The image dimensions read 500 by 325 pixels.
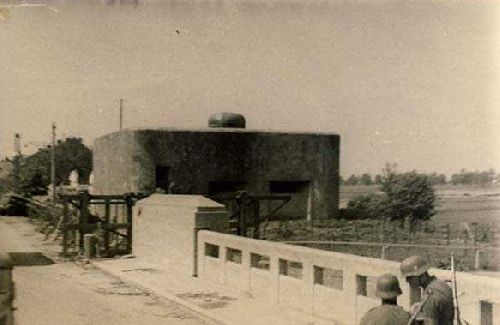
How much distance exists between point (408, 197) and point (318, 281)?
1028 inches

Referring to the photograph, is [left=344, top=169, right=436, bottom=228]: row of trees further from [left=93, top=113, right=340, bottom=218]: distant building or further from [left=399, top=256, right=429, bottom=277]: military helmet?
[left=399, top=256, right=429, bottom=277]: military helmet

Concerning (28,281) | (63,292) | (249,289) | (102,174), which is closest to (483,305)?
(249,289)

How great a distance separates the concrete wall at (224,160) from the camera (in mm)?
29828

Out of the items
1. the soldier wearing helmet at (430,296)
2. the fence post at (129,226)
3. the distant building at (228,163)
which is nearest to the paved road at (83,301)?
the fence post at (129,226)

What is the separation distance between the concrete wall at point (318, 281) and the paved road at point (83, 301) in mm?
1411

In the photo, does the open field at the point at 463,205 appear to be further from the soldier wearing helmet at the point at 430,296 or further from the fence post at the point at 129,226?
the soldier wearing helmet at the point at 430,296

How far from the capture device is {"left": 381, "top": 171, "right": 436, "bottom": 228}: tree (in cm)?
3506

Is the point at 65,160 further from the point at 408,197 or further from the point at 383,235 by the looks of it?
the point at 383,235

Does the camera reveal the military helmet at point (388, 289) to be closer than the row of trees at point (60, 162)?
Yes

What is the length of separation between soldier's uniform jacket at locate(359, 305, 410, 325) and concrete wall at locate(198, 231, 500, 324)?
159 cm

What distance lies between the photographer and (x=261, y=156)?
3170 centimetres

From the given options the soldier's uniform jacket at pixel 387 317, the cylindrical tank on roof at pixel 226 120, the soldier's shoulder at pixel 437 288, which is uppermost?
the cylindrical tank on roof at pixel 226 120

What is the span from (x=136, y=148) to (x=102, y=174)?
18.6ft

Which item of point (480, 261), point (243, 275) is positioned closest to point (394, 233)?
point (480, 261)
